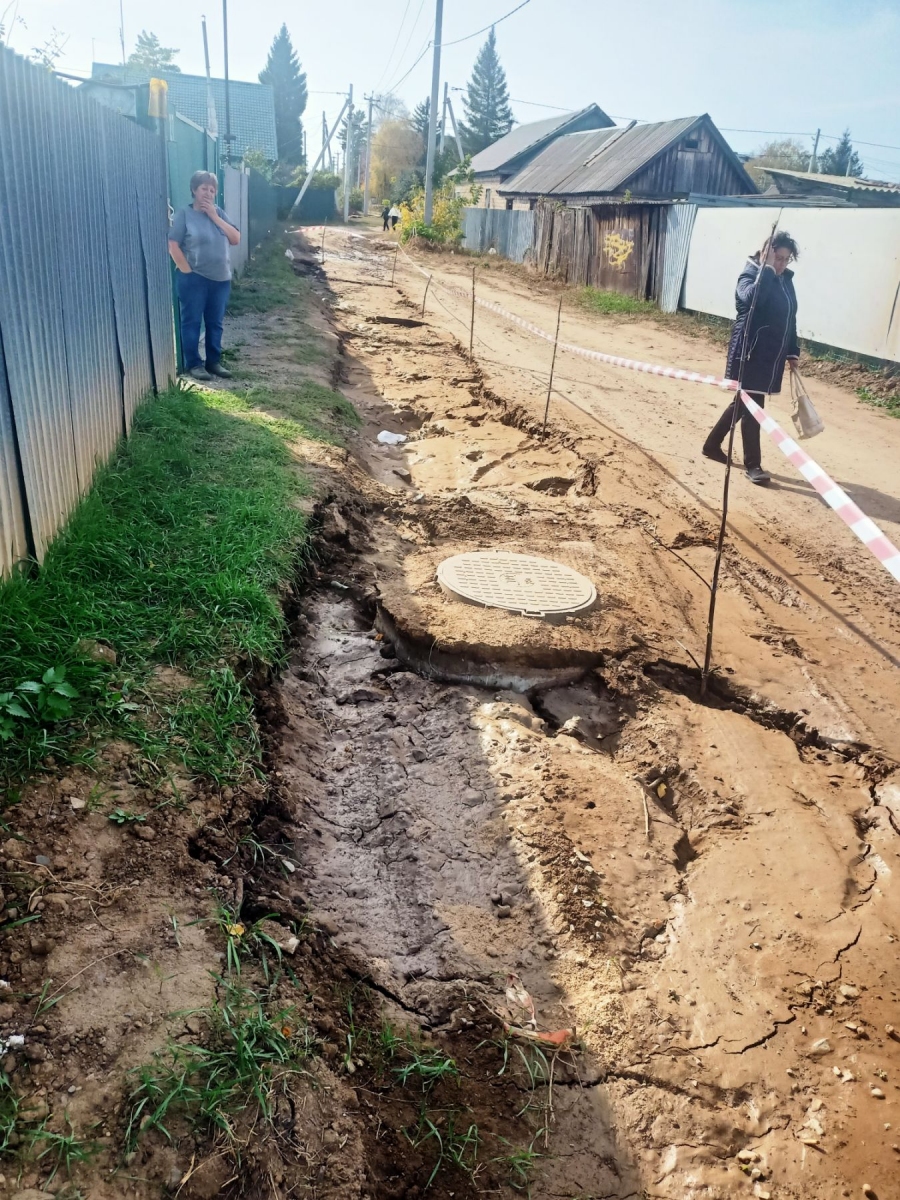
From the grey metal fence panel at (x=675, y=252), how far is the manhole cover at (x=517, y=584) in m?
14.7

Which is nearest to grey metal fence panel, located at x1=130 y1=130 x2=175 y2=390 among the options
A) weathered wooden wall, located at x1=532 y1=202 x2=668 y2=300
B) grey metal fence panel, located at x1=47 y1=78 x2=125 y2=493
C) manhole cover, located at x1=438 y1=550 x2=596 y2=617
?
grey metal fence panel, located at x1=47 y1=78 x2=125 y2=493

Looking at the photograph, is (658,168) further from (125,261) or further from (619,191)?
(125,261)

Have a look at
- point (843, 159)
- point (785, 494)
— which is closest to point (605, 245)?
point (785, 494)

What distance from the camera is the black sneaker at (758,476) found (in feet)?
23.6

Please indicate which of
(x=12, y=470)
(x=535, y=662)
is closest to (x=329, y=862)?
(x=535, y=662)

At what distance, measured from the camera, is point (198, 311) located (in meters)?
7.95

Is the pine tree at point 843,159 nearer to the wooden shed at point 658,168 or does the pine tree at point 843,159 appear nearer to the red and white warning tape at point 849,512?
the wooden shed at point 658,168

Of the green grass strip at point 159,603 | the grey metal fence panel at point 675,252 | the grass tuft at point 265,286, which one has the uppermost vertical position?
the grey metal fence panel at point 675,252

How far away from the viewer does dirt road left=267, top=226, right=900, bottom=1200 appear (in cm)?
237

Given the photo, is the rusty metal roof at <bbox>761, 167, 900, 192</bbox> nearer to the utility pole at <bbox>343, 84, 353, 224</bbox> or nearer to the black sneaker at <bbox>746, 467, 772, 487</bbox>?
the utility pole at <bbox>343, 84, 353, 224</bbox>

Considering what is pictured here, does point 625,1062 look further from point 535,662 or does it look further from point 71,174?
point 71,174

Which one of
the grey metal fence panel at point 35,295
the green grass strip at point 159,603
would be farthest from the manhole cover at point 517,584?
the grey metal fence panel at point 35,295

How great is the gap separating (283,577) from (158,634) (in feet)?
3.33

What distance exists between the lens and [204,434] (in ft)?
20.8
